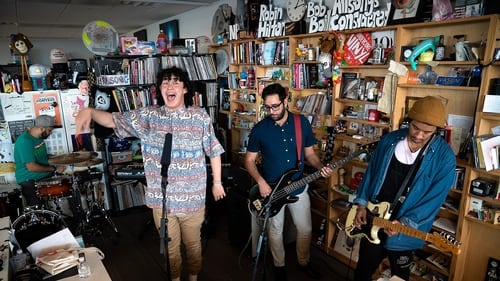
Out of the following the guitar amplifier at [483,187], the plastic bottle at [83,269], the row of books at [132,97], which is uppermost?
the row of books at [132,97]

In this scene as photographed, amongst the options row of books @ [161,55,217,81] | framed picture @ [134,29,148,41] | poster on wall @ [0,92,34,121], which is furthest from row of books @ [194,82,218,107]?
framed picture @ [134,29,148,41]

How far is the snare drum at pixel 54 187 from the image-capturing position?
3.31 m

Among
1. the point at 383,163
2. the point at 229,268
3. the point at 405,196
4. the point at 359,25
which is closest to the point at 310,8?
the point at 359,25

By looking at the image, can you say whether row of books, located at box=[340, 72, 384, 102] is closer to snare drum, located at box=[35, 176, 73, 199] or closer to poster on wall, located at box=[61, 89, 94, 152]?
snare drum, located at box=[35, 176, 73, 199]

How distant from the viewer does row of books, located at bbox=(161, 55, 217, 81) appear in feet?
13.8

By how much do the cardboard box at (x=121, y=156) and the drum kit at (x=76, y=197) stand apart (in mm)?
242

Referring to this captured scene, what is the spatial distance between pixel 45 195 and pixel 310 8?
3.24 metres

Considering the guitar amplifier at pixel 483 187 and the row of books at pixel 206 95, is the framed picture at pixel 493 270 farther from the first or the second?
the row of books at pixel 206 95

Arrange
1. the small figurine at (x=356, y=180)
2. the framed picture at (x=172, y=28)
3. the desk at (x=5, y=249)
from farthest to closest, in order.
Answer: the framed picture at (x=172, y=28) → the small figurine at (x=356, y=180) → the desk at (x=5, y=249)

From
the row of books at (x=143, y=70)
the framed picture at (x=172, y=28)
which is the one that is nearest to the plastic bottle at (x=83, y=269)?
the row of books at (x=143, y=70)

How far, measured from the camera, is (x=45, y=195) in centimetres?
332

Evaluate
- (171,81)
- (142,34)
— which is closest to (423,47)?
(171,81)

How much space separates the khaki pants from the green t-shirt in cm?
200

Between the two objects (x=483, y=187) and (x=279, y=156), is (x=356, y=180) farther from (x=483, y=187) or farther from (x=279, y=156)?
(x=483, y=187)
